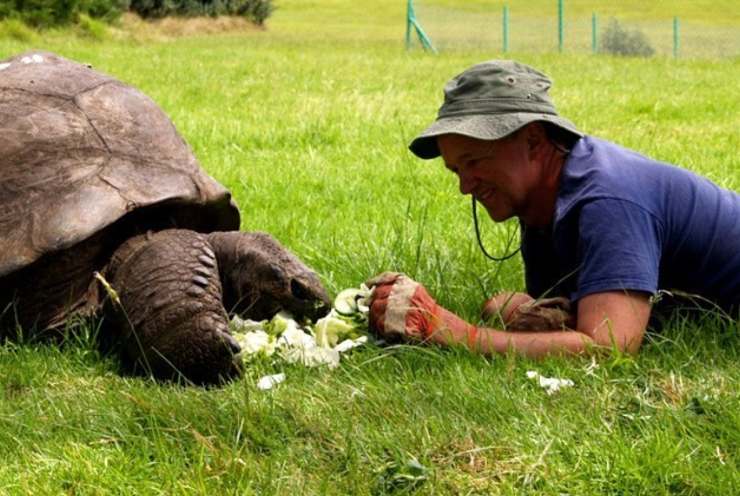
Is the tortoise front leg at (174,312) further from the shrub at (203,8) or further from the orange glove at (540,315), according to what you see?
the shrub at (203,8)

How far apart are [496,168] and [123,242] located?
4.51ft

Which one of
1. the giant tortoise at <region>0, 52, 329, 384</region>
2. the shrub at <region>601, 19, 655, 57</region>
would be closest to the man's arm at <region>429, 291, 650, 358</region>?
the giant tortoise at <region>0, 52, 329, 384</region>

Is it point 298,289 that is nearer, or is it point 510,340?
point 510,340

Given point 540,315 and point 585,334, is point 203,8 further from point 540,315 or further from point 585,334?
point 585,334

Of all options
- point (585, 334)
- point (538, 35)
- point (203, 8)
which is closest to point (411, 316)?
point (585, 334)

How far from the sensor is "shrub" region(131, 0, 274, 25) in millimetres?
34125

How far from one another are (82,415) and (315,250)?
6.21 ft

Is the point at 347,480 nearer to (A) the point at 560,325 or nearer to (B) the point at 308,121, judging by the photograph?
(A) the point at 560,325

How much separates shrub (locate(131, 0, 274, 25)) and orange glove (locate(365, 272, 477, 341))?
31.2 m

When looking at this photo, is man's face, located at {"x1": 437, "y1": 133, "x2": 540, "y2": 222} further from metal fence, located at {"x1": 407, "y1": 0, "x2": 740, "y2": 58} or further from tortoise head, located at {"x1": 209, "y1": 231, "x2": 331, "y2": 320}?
metal fence, located at {"x1": 407, "y1": 0, "x2": 740, "y2": 58}

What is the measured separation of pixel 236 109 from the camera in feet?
36.1

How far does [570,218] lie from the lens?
369 centimetres

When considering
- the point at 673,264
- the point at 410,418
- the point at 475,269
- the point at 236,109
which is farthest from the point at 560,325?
the point at 236,109

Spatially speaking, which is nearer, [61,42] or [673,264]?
[673,264]
